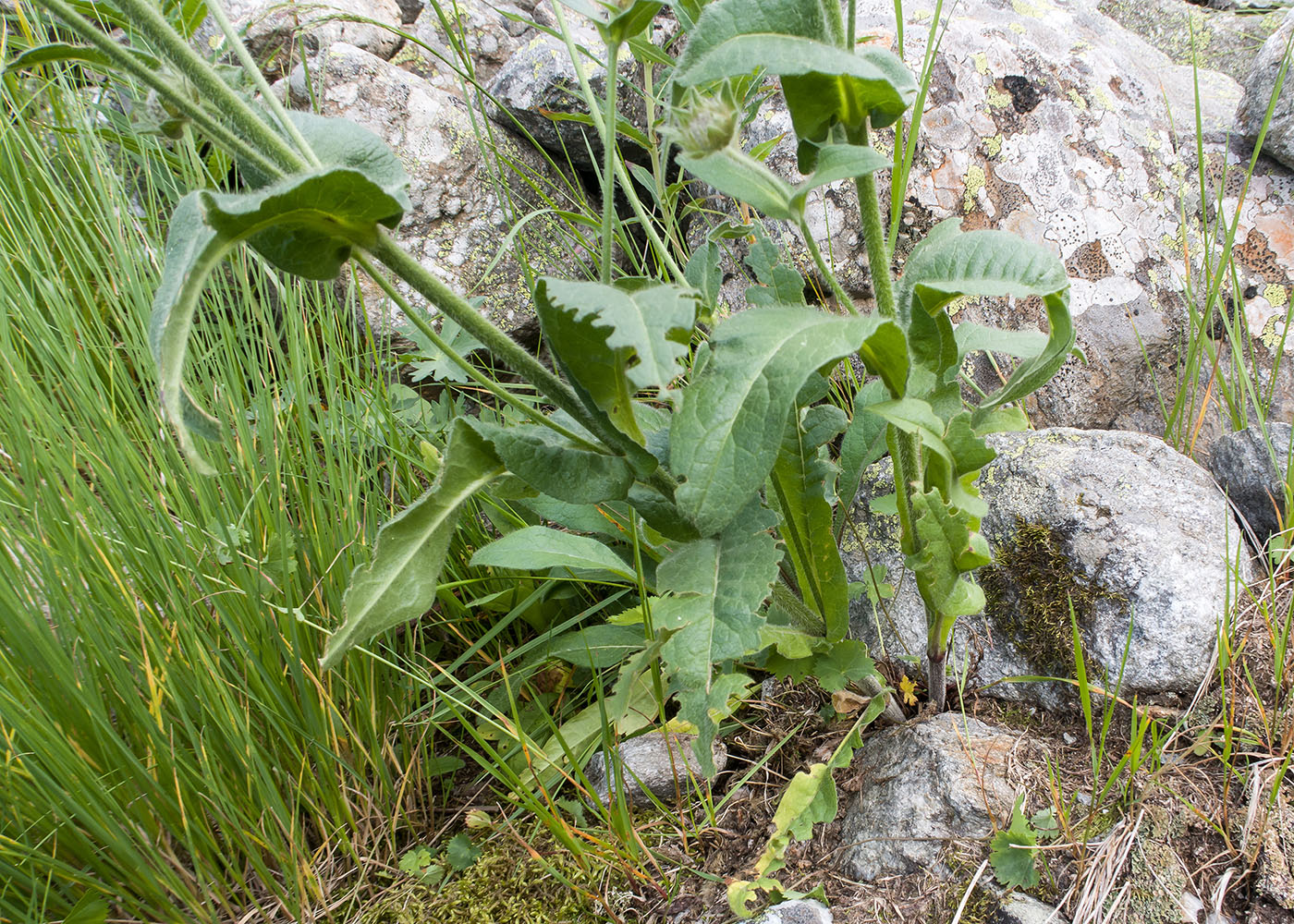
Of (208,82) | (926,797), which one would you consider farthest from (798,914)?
(208,82)

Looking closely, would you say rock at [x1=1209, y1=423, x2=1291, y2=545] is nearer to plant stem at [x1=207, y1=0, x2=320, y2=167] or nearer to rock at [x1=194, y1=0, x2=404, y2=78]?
plant stem at [x1=207, y1=0, x2=320, y2=167]

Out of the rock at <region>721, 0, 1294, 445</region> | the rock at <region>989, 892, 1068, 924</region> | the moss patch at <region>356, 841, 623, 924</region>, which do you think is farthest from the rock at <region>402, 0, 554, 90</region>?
the rock at <region>989, 892, 1068, 924</region>

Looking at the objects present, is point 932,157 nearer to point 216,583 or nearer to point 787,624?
point 787,624

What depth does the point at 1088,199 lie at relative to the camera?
2.29m

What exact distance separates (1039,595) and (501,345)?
1.18 m

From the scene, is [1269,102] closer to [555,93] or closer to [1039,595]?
[1039,595]

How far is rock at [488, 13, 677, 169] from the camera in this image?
2768mm

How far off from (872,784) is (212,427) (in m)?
1.24

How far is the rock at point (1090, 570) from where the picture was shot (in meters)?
1.46

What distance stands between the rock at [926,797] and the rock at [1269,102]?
205 cm

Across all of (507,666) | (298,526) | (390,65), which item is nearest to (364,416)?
(298,526)

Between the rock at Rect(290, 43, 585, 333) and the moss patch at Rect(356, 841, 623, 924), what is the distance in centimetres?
177

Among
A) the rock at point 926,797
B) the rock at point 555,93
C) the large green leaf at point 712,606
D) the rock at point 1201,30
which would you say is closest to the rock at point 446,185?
the rock at point 555,93

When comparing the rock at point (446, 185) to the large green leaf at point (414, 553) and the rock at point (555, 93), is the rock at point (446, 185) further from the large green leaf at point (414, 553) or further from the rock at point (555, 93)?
the large green leaf at point (414, 553)
